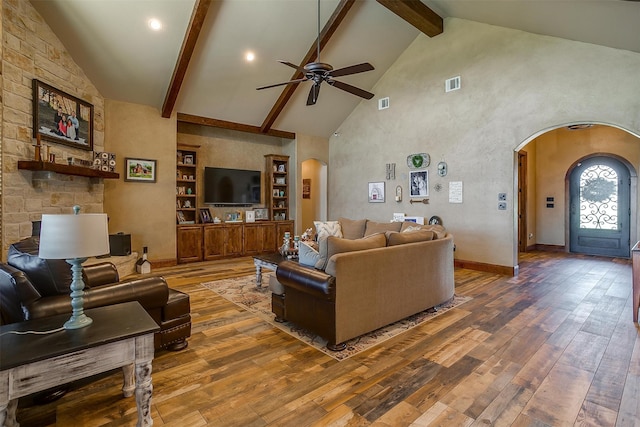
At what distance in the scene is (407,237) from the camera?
11.4ft

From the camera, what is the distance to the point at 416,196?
275 inches

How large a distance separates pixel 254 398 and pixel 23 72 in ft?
16.3

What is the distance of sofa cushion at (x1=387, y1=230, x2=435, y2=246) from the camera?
3375mm

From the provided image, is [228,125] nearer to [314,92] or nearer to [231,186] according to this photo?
[231,186]

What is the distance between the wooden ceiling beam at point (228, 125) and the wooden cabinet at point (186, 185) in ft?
1.89

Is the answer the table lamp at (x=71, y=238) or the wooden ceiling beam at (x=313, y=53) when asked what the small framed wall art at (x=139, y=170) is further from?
the table lamp at (x=71, y=238)

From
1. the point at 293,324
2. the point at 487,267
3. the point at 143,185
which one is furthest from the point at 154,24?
the point at 487,267

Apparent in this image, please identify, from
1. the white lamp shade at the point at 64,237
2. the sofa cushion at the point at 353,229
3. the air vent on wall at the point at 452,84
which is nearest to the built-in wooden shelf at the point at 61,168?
the white lamp shade at the point at 64,237

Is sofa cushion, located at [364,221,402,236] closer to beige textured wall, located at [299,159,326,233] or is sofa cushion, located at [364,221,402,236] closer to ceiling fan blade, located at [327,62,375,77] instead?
ceiling fan blade, located at [327,62,375,77]

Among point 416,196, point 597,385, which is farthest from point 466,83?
point 597,385

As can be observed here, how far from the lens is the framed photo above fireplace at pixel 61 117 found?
426cm

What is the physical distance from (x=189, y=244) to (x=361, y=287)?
16.4 ft

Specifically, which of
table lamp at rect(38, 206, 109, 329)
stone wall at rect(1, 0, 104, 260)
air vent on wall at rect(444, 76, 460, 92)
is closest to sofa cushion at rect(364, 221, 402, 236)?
air vent on wall at rect(444, 76, 460, 92)

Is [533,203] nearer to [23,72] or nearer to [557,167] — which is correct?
[557,167]
